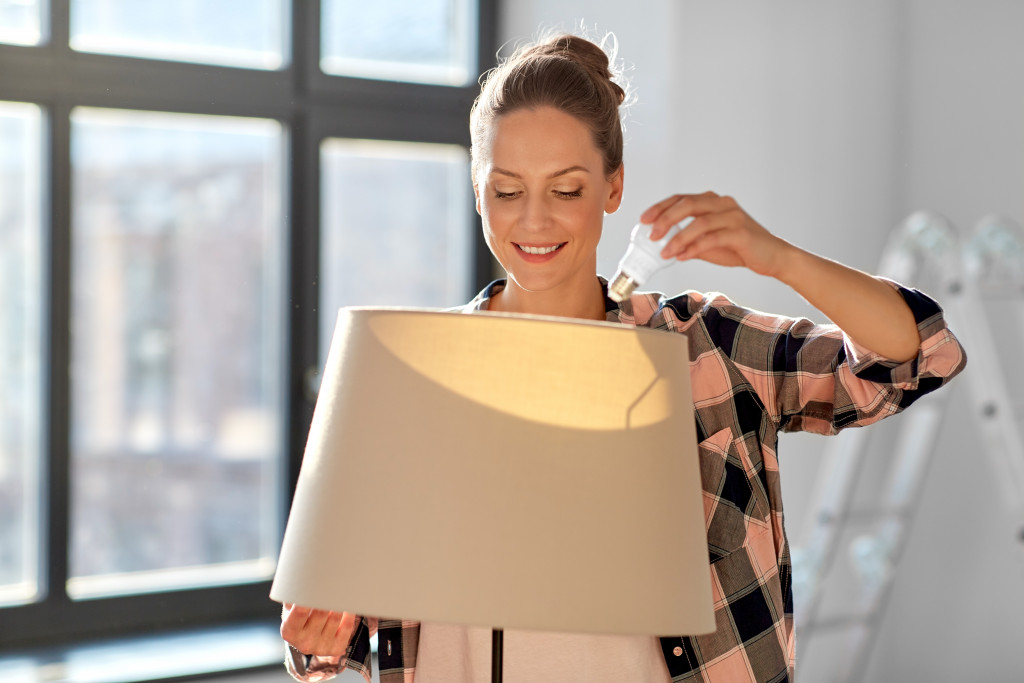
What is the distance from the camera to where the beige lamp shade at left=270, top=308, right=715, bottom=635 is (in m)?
0.54

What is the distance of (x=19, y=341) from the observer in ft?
8.15

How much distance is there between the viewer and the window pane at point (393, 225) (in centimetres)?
286

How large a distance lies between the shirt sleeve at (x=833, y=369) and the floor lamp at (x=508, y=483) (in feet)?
1.64

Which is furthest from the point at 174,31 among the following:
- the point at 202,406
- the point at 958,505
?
the point at 958,505

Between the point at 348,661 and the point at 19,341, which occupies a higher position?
the point at 19,341

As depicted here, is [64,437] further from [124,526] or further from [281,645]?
[281,645]

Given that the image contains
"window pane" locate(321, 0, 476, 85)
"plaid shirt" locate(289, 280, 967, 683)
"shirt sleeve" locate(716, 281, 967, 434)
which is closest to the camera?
"shirt sleeve" locate(716, 281, 967, 434)

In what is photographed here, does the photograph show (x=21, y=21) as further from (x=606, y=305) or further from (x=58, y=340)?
(x=606, y=305)

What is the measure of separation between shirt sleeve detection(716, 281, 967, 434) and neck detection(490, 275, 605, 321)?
19 cm

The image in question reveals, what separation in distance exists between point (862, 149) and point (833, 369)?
Answer: 2034 mm

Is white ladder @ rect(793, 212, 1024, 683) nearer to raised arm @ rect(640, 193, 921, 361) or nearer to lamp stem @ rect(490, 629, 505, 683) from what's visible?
raised arm @ rect(640, 193, 921, 361)

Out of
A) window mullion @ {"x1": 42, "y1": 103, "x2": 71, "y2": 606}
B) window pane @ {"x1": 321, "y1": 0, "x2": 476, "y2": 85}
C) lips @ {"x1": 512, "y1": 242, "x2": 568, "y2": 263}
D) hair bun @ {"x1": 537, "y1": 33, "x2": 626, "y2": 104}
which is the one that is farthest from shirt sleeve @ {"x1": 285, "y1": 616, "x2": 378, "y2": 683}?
window pane @ {"x1": 321, "y1": 0, "x2": 476, "y2": 85}

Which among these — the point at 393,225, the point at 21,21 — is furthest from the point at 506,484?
the point at 393,225

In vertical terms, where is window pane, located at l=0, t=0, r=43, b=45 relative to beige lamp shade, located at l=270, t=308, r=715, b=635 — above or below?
above
